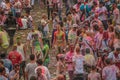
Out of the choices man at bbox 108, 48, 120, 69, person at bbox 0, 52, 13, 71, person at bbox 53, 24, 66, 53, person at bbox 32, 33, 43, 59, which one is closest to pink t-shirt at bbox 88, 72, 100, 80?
man at bbox 108, 48, 120, 69

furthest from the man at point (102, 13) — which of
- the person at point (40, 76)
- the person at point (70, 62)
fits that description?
the person at point (40, 76)

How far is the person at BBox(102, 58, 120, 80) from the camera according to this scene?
15.0 metres

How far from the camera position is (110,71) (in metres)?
15.0

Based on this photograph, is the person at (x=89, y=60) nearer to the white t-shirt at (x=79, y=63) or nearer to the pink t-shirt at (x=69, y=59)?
the white t-shirt at (x=79, y=63)

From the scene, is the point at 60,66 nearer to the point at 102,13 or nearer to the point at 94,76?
the point at 94,76

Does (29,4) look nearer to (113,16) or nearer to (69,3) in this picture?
(69,3)

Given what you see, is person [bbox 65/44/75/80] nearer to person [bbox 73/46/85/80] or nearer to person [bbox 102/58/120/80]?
person [bbox 73/46/85/80]

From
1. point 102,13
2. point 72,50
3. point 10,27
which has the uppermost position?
point 72,50

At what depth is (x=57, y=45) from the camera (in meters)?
19.9

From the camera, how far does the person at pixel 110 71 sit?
14992 millimetres

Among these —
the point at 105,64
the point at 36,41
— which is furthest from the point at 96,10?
the point at 105,64

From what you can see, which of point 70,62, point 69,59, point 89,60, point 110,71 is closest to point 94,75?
A: point 110,71

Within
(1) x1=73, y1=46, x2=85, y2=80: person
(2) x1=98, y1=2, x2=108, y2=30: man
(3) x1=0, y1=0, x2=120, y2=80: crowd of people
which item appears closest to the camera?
(3) x1=0, y1=0, x2=120, y2=80: crowd of people

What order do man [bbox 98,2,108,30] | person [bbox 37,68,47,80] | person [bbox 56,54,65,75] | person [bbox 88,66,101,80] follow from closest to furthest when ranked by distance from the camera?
person [bbox 37,68,47,80] → person [bbox 88,66,101,80] → person [bbox 56,54,65,75] → man [bbox 98,2,108,30]
